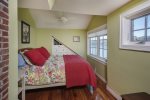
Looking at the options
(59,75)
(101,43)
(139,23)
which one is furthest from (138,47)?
(101,43)

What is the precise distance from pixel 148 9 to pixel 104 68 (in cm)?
207

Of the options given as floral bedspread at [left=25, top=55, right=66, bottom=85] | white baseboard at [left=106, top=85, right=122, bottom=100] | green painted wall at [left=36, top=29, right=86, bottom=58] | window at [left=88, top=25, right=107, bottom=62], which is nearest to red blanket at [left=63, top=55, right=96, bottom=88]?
floral bedspread at [left=25, top=55, right=66, bottom=85]

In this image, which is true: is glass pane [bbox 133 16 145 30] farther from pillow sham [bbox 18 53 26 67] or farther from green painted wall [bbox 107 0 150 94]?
pillow sham [bbox 18 53 26 67]

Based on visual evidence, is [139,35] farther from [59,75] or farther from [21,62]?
[21,62]

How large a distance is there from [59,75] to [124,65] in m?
1.36

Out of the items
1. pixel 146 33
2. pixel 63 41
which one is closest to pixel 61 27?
pixel 63 41

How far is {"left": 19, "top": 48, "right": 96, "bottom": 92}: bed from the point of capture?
7.96ft

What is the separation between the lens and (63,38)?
5.30 meters

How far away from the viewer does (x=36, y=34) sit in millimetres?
5008

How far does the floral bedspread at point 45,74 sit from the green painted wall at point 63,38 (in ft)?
8.82

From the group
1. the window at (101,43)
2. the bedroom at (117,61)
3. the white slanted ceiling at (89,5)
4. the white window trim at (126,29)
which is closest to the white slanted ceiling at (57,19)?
the bedroom at (117,61)

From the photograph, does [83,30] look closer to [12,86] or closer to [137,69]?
[137,69]

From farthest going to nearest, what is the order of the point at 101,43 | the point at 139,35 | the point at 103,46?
the point at 101,43 < the point at 103,46 < the point at 139,35

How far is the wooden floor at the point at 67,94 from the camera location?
94.1 inches
